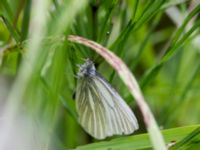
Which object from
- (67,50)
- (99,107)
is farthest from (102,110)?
(67,50)

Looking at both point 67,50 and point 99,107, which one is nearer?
point 67,50

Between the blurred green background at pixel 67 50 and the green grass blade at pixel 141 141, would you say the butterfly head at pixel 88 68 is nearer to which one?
the blurred green background at pixel 67 50

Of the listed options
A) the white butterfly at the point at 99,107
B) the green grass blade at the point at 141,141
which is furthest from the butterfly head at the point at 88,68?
the green grass blade at the point at 141,141

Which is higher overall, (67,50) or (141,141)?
(67,50)

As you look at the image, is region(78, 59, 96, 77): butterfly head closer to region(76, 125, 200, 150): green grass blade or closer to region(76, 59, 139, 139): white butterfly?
region(76, 59, 139, 139): white butterfly

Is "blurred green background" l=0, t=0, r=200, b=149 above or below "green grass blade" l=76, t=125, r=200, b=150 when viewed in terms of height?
above

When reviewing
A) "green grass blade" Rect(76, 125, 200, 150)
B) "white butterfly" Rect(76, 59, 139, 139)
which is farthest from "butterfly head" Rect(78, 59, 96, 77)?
"green grass blade" Rect(76, 125, 200, 150)

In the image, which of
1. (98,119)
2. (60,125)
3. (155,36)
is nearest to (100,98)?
(98,119)

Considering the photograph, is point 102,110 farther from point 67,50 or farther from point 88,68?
point 67,50

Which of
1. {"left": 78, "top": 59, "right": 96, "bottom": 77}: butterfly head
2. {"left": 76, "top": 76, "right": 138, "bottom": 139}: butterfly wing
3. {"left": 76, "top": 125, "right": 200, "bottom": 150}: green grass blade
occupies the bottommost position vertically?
{"left": 76, "top": 125, "right": 200, "bottom": 150}: green grass blade
